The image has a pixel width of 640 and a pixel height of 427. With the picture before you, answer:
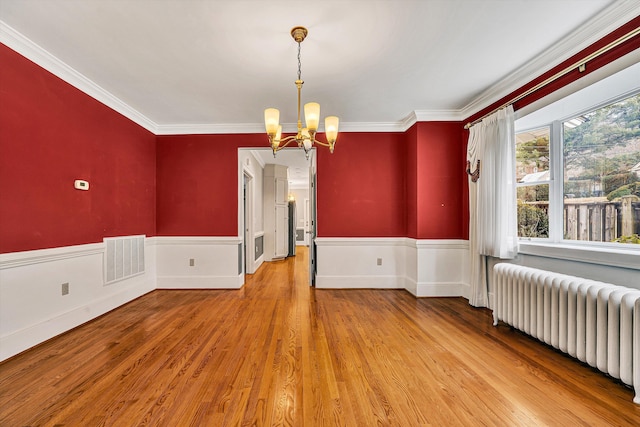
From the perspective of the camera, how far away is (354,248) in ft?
15.3

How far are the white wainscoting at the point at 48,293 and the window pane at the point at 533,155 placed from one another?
516cm

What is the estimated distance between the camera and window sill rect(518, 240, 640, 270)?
83.2 inches

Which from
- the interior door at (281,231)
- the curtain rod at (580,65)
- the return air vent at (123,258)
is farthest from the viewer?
the interior door at (281,231)

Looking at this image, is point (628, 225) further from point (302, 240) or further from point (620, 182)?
point (302, 240)

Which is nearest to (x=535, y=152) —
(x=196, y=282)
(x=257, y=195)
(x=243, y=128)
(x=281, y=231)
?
(x=243, y=128)

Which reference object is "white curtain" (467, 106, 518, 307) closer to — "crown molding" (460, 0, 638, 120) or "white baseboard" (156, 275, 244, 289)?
"crown molding" (460, 0, 638, 120)

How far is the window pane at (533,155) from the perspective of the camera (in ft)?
10.4

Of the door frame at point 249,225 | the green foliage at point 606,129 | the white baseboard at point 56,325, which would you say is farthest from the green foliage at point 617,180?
the white baseboard at point 56,325

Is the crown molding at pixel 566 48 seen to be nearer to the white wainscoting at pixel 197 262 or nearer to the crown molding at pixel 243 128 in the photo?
the crown molding at pixel 243 128

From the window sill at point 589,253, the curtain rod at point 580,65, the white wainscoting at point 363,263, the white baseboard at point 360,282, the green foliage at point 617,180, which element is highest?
the curtain rod at point 580,65

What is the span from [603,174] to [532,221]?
0.81 meters

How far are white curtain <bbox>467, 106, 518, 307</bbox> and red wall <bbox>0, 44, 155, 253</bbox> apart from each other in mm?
4661

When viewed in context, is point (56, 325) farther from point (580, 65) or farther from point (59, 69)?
point (580, 65)

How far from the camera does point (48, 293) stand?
2699mm
